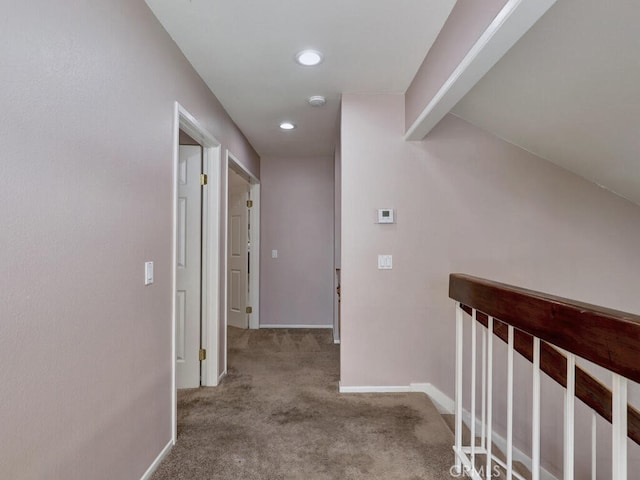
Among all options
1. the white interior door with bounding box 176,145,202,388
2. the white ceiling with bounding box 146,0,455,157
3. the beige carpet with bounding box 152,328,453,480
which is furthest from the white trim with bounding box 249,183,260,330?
the white interior door with bounding box 176,145,202,388

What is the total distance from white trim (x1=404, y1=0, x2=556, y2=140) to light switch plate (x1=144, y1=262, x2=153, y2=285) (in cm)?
182

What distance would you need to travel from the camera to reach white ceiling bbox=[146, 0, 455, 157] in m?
1.78

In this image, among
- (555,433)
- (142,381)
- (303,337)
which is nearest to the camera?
(142,381)

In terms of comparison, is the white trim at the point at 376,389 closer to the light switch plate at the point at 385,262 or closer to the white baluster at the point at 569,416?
the light switch plate at the point at 385,262

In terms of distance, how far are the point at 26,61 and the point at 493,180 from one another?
9.49ft

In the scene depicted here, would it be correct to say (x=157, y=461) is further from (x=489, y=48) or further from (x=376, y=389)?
(x=489, y=48)

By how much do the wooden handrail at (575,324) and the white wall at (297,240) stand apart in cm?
359

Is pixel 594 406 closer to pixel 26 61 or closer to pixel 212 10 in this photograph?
pixel 26 61

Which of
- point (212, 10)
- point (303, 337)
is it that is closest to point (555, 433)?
point (303, 337)

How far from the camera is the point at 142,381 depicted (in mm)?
1746

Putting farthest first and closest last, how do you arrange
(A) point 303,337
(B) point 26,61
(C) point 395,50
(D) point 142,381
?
(A) point 303,337, (C) point 395,50, (D) point 142,381, (B) point 26,61

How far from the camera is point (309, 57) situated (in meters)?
2.23

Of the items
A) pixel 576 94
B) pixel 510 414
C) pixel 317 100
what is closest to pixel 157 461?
Result: pixel 510 414

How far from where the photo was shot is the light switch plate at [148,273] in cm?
175
